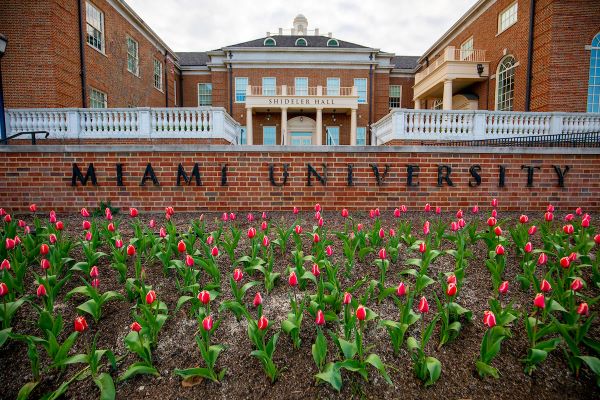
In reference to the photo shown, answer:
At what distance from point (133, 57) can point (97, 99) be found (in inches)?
196

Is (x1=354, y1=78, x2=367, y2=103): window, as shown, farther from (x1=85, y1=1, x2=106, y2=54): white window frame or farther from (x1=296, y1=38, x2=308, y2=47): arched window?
(x1=85, y1=1, x2=106, y2=54): white window frame

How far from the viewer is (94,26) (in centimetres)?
1628

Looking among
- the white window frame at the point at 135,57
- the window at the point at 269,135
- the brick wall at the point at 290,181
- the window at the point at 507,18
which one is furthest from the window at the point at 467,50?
the white window frame at the point at 135,57

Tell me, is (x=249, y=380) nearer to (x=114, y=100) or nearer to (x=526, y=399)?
(x=526, y=399)

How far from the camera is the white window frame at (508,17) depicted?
16578 mm

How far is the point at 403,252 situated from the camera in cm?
357

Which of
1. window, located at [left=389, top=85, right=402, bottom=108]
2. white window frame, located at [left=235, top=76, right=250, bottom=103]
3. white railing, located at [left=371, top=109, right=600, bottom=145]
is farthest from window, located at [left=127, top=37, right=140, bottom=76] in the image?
window, located at [left=389, top=85, right=402, bottom=108]

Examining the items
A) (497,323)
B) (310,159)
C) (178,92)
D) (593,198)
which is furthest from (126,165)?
(178,92)

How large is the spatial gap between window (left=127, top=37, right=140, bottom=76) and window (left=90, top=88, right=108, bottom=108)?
3.41 meters

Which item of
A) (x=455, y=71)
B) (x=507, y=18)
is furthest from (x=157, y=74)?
(x=507, y=18)

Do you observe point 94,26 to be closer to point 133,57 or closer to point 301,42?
point 133,57

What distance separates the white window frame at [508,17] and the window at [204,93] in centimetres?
2135

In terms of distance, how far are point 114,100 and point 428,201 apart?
1805 cm

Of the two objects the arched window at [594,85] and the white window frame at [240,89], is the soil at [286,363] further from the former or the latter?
the white window frame at [240,89]
